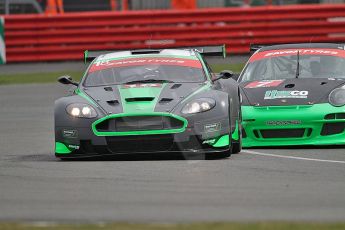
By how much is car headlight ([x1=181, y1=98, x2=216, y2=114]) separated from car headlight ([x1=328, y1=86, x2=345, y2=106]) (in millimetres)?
1943

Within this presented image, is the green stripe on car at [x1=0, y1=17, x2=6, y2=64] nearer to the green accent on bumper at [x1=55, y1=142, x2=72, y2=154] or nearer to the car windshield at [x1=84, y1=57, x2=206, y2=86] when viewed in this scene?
the car windshield at [x1=84, y1=57, x2=206, y2=86]

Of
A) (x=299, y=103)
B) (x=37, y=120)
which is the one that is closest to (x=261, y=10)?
(x=37, y=120)

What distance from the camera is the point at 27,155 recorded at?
42.2 ft

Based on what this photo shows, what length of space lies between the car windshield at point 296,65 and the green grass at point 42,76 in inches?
371

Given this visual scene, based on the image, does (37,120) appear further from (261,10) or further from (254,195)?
(261,10)

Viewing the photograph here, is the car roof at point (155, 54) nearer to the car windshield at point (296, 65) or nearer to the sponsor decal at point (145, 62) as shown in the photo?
the sponsor decal at point (145, 62)

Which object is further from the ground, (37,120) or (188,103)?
(188,103)

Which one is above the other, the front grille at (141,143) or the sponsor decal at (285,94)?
the sponsor decal at (285,94)

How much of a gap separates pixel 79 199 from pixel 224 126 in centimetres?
327

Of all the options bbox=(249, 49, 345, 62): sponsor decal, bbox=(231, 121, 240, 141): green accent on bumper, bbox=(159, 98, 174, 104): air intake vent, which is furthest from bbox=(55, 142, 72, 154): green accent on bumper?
bbox=(249, 49, 345, 62): sponsor decal

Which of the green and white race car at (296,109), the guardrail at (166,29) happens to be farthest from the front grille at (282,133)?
the guardrail at (166,29)

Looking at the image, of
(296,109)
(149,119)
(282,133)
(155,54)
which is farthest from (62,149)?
(296,109)

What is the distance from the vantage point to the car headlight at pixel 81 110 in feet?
39.1

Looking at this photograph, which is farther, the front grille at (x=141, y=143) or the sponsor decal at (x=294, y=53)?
the sponsor decal at (x=294, y=53)
